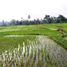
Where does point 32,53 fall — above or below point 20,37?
above

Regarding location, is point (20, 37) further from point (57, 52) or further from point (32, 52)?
point (32, 52)

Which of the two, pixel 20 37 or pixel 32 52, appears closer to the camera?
pixel 32 52

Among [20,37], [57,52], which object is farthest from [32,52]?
[20,37]

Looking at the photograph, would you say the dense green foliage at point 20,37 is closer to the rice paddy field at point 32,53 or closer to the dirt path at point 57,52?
the rice paddy field at point 32,53

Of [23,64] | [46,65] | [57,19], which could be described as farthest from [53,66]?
[57,19]

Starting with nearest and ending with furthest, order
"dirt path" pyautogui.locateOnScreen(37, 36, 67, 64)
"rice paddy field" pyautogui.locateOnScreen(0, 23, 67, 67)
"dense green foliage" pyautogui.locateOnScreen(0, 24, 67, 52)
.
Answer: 1. "rice paddy field" pyautogui.locateOnScreen(0, 23, 67, 67)
2. "dirt path" pyautogui.locateOnScreen(37, 36, 67, 64)
3. "dense green foliage" pyautogui.locateOnScreen(0, 24, 67, 52)

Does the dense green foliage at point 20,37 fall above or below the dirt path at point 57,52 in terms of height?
below

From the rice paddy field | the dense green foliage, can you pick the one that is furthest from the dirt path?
the dense green foliage

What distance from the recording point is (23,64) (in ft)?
47.4

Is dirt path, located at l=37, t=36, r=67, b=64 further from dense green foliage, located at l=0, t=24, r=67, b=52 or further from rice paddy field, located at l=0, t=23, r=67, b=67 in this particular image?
dense green foliage, located at l=0, t=24, r=67, b=52

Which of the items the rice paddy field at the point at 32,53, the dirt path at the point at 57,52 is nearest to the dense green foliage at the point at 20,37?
the rice paddy field at the point at 32,53

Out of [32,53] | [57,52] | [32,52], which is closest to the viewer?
[32,53]

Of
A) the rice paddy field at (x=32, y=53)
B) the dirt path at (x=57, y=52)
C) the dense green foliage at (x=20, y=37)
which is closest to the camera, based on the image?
the rice paddy field at (x=32, y=53)

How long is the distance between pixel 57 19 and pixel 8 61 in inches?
5287
